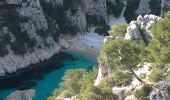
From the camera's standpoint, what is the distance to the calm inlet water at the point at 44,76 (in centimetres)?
9281

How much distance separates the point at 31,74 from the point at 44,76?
2777 millimetres

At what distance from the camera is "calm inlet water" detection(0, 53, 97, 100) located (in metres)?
92.8

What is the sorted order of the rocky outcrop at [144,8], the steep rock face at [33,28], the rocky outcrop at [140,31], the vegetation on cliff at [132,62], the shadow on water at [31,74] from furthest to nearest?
the rocky outcrop at [144,8]
the steep rock face at [33,28]
the shadow on water at [31,74]
the rocky outcrop at [140,31]
the vegetation on cliff at [132,62]

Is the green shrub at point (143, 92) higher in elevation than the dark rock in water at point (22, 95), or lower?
higher

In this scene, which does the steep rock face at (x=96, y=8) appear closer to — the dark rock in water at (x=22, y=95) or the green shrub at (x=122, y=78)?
the dark rock in water at (x=22, y=95)

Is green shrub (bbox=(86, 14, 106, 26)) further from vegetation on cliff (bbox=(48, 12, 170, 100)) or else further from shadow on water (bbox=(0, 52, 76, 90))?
vegetation on cliff (bbox=(48, 12, 170, 100))

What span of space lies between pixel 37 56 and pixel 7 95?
66.7ft

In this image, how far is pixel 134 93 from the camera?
46094 mm

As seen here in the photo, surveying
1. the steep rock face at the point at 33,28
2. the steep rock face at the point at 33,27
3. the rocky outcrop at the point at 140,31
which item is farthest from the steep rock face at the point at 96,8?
the rocky outcrop at the point at 140,31

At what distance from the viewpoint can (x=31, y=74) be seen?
10125 cm

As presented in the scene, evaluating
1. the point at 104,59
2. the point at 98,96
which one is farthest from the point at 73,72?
the point at 98,96

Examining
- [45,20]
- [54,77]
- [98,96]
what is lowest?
[54,77]

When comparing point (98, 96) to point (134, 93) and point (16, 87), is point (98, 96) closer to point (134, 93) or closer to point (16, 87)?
point (134, 93)

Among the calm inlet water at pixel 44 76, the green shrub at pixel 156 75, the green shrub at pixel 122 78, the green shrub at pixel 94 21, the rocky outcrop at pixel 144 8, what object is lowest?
the calm inlet water at pixel 44 76
